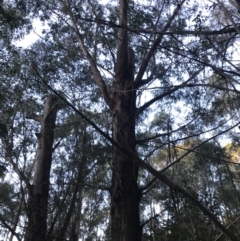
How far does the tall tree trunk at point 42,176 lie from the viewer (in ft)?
16.6

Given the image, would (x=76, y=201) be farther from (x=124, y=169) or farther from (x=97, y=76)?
(x=97, y=76)

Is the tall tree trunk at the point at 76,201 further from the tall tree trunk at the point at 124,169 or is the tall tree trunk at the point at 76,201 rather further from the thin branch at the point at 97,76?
the thin branch at the point at 97,76

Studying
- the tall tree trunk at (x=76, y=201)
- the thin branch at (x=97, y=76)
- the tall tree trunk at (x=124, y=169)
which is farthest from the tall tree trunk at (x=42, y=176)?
the thin branch at (x=97, y=76)

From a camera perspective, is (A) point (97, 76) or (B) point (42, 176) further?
(B) point (42, 176)

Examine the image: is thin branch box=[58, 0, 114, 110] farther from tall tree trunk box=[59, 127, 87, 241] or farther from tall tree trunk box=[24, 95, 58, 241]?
tall tree trunk box=[24, 95, 58, 241]

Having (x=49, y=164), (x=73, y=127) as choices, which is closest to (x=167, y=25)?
(x=73, y=127)

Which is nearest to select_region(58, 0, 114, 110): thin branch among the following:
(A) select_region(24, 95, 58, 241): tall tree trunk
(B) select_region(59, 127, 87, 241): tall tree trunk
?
(B) select_region(59, 127, 87, 241): tall tree trunk

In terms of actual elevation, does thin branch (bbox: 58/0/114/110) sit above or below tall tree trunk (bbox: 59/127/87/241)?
above

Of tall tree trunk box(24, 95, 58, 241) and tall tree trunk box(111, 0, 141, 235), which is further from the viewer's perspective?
tall tree trunk box(24, 95, 58, 241)

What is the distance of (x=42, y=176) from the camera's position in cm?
644

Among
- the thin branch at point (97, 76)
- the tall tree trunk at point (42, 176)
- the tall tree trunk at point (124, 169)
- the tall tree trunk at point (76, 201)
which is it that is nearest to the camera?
the tall tree trunk at point (124, 169)

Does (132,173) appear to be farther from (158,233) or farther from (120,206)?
(158,233)

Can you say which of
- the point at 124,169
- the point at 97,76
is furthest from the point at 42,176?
the point at 124,169

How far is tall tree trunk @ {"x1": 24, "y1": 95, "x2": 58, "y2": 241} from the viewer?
5.07m
